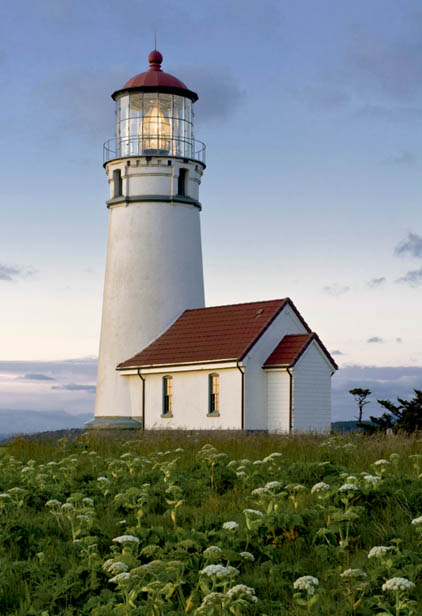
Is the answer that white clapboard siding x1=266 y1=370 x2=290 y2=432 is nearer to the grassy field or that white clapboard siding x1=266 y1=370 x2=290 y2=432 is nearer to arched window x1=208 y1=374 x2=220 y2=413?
arched window x1=208 y1=374 x2=220 y2=413

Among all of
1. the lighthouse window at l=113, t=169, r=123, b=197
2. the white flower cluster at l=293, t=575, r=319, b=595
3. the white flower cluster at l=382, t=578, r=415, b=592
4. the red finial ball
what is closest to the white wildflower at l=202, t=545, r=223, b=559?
the white flower cluster at l=293, t=575, r=319, b=595

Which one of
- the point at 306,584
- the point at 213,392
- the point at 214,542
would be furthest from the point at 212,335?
the point at 306,584

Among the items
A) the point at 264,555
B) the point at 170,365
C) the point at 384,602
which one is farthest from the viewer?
the point at 170,365

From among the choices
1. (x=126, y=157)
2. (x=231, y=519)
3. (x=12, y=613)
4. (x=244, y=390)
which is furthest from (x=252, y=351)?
(x=12, y=613)

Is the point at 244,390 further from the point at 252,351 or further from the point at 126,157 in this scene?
the point at 126,157

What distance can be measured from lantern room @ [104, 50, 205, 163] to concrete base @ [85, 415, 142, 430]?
34.8ft

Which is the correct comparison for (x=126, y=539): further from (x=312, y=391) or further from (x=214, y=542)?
(x=312, y=391)

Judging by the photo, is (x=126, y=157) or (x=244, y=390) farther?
(x=126, y=157)

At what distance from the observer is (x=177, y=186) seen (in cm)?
3378

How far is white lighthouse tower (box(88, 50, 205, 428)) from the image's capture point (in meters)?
33.5

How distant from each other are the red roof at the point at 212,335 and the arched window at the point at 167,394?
89 cm

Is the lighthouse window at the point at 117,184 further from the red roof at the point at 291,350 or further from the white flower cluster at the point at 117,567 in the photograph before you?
the white flower cluster at the point at 117,567

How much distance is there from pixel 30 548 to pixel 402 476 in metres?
4.85

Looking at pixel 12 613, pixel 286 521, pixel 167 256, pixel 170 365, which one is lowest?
pixel 12 613
